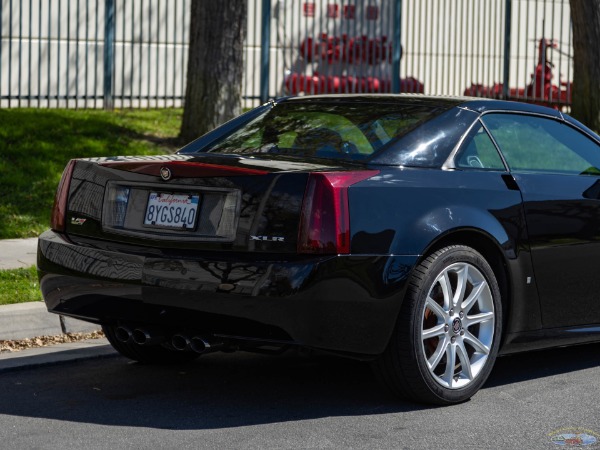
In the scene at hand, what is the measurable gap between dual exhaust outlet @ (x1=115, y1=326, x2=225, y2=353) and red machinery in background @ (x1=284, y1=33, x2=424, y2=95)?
12192 mm

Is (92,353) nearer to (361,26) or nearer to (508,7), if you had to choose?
(361,26)

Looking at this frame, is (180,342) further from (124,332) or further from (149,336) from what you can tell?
(124,332)

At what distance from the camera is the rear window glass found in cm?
600

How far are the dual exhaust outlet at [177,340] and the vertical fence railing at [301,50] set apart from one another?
31.8 feet

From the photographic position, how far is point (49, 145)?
12.6m

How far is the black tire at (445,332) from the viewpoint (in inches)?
217

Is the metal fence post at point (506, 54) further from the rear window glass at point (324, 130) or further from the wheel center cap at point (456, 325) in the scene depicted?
the wheel center cap at point (456, 325)

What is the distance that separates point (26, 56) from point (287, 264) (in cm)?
1067

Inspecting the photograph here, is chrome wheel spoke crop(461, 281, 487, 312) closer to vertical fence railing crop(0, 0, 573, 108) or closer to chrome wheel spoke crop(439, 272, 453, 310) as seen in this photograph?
chrome wheel spoke crop(439, 272, 453, 310)

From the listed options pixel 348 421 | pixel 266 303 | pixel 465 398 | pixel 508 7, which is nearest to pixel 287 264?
pixel 266 303

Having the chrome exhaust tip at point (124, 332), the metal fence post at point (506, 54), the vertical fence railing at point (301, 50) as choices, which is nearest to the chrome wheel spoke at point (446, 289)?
Answer: the chrome exhaust tip at point (124, 332)

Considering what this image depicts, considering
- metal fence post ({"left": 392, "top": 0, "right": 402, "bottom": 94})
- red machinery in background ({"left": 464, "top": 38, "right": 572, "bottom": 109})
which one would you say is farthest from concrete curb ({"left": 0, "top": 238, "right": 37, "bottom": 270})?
red machinery in background ({"left": 464, "top": 38, "right": 572, "bottom": 109})

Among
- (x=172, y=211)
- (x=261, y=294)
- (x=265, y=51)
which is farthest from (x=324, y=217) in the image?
(x=265, y=51)

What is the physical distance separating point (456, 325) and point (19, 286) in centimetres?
347
